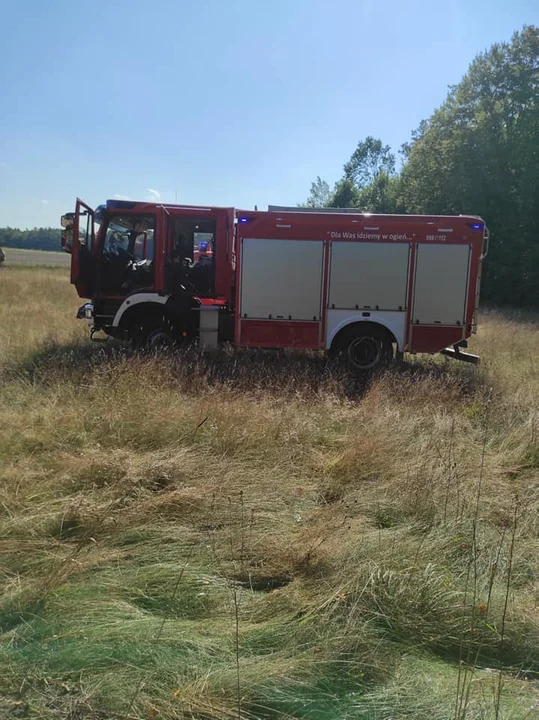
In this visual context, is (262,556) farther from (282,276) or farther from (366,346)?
(366,346)

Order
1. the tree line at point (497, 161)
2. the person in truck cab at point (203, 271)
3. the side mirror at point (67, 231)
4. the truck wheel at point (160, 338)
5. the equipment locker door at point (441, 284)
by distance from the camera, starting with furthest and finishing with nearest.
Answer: the tree line at point (497, 161) → the person in truck cab at point (203, 271) → the truck wheel at point (160, 338) → the side mirror at point (67, 231) → the equipment locker door at point (441, 284)

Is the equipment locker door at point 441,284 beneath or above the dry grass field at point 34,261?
beneath

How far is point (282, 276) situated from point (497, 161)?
23.5 m

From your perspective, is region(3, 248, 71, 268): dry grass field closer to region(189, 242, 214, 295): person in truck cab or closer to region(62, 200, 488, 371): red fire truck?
region(62, 200, 488, 371): red fire truck

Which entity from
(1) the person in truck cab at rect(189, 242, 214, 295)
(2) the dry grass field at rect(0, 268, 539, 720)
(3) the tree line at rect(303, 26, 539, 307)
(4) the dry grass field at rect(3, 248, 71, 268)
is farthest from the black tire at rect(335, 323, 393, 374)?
(4) the dry grass field at rect(3, 248, 71, 268)

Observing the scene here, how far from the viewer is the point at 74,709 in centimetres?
A: 203

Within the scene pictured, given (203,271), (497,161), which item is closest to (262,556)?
(203,271)

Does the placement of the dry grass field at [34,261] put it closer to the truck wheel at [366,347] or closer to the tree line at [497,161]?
the tree line at [497,161]

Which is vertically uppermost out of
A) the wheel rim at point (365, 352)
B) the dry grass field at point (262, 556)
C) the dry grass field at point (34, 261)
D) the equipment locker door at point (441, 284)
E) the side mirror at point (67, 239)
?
the dry grass field at point (34, 261)

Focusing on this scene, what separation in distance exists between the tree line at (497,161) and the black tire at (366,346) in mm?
20782

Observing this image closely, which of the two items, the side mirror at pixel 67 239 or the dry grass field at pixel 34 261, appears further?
the dry grass field at pixel 34 261

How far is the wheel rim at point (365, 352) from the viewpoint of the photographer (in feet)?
28.3

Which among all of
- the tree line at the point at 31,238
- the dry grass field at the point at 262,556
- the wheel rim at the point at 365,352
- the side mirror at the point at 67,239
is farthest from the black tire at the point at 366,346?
the tree line at the point at 31,238

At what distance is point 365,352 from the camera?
8805 mm
